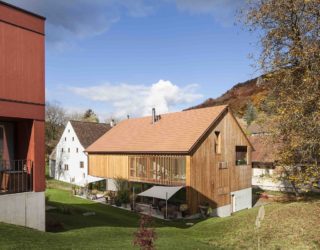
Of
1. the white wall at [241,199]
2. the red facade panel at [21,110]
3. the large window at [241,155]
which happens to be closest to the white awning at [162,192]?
the white wall at [241,199]

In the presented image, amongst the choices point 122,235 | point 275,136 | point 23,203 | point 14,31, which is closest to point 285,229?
point 275,136

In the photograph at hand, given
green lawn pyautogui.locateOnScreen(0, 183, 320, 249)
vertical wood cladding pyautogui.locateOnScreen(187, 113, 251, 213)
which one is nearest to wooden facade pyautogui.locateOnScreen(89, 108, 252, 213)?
vertical wood cladding pyautogui.locateOnScreen(187, 113, 251, 213)

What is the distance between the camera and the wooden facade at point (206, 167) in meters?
29.0

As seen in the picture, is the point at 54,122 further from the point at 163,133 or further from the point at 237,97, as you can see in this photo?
the point at 237,97

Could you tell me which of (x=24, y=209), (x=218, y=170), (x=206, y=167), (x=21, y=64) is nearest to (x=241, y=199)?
(x=218, y=170)

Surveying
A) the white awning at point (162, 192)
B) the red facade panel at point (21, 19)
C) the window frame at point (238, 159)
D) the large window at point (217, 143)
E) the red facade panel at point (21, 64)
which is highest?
the red facade panel at point (21, 19)

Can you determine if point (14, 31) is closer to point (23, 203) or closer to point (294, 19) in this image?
point (23, 203)

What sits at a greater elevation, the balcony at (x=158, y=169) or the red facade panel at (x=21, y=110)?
the red facade panel at (x=21, y=110)

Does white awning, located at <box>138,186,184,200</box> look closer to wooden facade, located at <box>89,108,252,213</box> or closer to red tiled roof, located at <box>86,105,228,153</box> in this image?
wooden facade, located at <box>89,108,252,213</box>

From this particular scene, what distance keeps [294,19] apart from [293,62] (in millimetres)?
2086

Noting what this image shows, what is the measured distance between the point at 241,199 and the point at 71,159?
26.3 m

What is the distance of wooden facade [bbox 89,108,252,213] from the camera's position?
95.1 feet

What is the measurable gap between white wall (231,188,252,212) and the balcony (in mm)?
6423

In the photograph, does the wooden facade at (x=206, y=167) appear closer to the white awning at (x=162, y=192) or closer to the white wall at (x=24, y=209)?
the white awning at (x=162, y=192)
